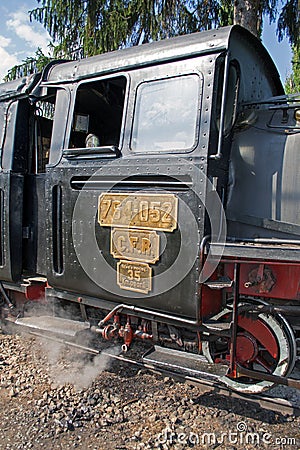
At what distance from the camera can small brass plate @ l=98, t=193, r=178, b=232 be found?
3271 millimetres

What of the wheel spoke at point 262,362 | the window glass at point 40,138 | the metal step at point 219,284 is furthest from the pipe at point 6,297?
the wheel spoke at point 262,362

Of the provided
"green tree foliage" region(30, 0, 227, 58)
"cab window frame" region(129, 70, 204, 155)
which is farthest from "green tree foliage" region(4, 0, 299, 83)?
"cab window frame" region(129, 70, 204, 155)

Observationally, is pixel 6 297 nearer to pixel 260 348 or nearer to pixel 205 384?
pixel 205 384

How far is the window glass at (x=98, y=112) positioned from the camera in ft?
13.1

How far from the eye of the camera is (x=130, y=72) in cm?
359

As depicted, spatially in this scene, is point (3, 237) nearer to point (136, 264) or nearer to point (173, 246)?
point (136, 264)

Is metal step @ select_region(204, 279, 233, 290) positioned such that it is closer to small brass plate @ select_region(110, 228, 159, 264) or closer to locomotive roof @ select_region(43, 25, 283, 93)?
small brass plate @ select_region(110, 228, 159, 264)

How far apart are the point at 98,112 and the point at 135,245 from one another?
1.98 meters

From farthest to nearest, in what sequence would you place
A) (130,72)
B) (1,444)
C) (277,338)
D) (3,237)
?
(3,237)
(130,72)
(277,338)
(1,444)

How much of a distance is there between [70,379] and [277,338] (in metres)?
1.97

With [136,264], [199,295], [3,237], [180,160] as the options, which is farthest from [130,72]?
[3,237]

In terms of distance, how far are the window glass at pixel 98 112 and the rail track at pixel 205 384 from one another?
2.04m

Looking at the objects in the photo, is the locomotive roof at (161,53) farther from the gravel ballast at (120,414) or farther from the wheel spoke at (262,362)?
the gravel ballast at (120,414)

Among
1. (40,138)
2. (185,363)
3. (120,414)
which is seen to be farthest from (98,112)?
(120,414)
